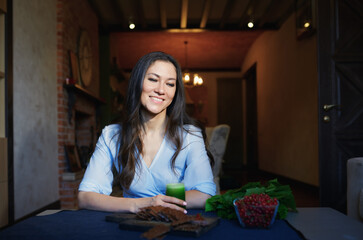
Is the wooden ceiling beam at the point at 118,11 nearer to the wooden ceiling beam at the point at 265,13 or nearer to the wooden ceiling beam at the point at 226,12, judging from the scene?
the wooden ceiling beam at the point at 226,12

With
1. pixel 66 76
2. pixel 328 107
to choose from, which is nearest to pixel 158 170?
pixel 328 107

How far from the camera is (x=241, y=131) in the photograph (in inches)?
414

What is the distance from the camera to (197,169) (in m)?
1.56

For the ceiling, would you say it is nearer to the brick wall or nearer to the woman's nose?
the brick wall

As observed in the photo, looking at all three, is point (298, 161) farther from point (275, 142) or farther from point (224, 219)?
point (224, 219)

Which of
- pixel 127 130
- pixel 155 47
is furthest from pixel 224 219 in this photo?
pixel 155 47

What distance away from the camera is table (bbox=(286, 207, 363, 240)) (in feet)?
3.13

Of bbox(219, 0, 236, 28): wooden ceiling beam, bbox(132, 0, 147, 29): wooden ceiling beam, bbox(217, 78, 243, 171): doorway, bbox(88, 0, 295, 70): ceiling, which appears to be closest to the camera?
bbox(132, 0, 147, 29): wooden ceiling beam

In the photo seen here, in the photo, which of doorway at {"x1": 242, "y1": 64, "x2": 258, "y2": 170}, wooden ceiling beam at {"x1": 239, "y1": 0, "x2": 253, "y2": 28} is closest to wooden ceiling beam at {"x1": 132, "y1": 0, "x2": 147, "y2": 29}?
wooden ceiling beam at {"x1": 239, "y1": 0, "x2": 253, "y2": 28}

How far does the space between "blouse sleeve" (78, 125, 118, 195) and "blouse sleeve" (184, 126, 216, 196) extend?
1.07 ft

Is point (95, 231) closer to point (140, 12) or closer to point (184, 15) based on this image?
point (140, 12)

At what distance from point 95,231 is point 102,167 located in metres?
0.56

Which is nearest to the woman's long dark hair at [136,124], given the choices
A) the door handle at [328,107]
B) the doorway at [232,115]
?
the door handle at [328,107]

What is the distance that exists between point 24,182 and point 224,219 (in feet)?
9.00
